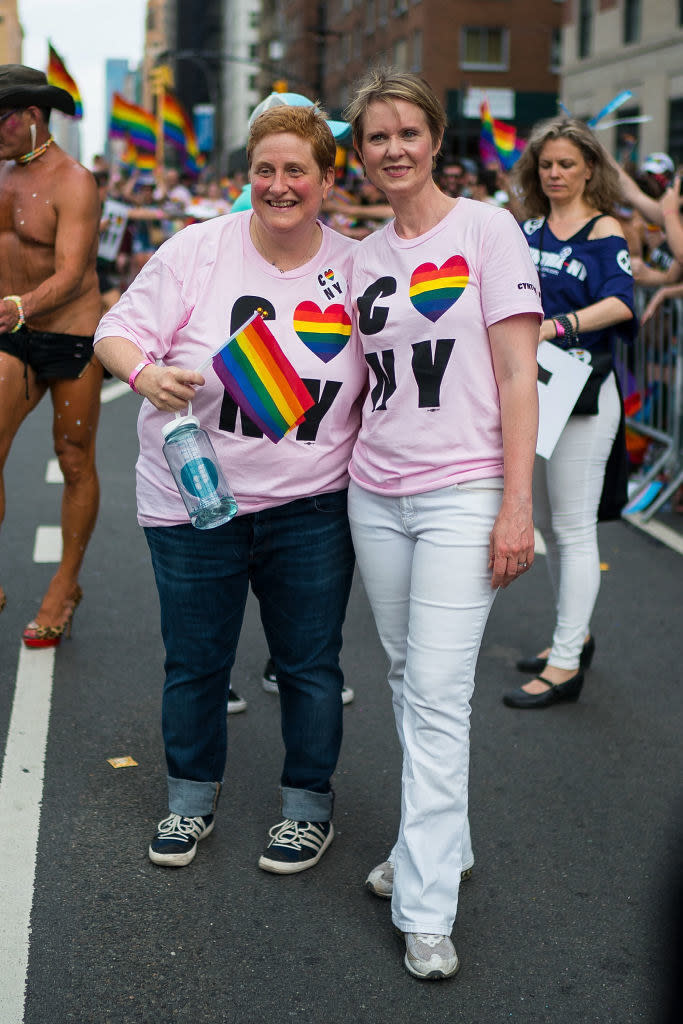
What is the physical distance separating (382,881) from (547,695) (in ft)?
5.37

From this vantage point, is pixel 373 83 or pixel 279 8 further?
pixel 279 8

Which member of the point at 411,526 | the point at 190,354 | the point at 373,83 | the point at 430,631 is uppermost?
the point at 373,83

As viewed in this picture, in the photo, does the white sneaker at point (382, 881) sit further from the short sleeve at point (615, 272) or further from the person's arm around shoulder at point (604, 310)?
the short sleeve at point (615, 272)

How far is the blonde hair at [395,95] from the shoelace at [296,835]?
187 cm

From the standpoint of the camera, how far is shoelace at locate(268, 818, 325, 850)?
11.6ft

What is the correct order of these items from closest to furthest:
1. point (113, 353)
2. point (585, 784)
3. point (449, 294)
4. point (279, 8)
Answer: point (449, 294) → point (113, 353) → point (585, 784) → point (279, 8)

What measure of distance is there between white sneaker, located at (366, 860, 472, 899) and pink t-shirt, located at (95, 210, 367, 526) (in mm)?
1024

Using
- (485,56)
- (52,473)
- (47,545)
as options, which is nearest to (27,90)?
(47,545)

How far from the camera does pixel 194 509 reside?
124 inches

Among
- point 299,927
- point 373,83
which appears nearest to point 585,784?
point 299,927

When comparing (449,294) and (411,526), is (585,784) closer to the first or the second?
(411,526)

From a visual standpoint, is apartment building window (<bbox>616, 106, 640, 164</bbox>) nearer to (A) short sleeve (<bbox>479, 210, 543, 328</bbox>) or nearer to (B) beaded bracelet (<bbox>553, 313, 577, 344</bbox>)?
(B) beaded bracelet (<bbox>553, 313, 577, 344</bbox>)

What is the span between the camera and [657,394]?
28.9ft

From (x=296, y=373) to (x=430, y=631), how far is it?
730 mm
